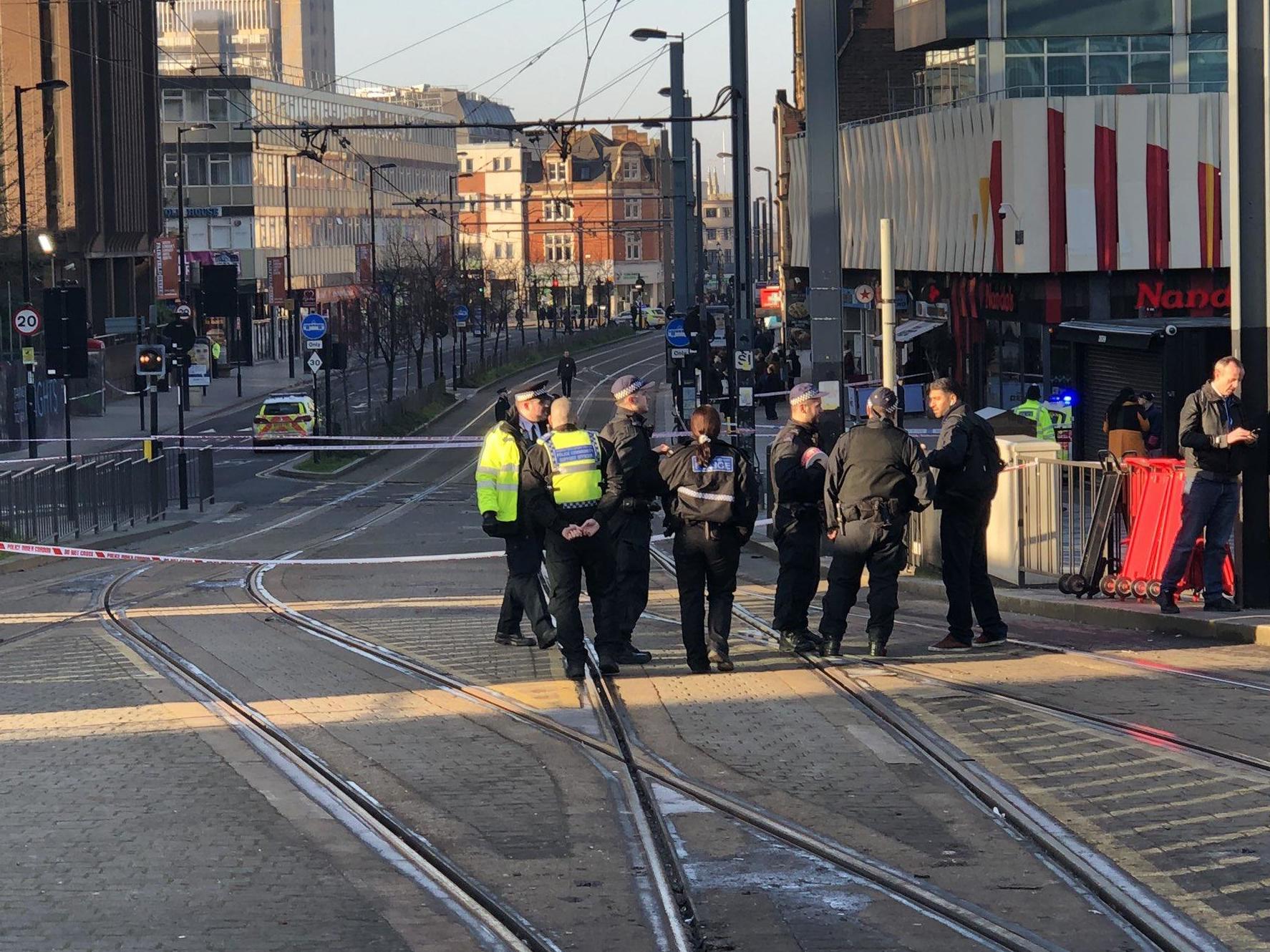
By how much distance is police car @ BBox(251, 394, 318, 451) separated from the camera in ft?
161

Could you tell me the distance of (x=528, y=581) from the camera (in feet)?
38.8

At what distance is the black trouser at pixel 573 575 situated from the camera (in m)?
10.7

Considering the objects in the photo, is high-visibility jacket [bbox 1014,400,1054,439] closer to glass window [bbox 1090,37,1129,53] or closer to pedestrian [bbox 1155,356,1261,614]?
pedestrian [bbox 1155,356,1261,614]

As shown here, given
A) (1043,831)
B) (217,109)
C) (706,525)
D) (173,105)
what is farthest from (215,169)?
(1043,831)

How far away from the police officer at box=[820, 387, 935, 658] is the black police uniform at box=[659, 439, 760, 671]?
0.57 m

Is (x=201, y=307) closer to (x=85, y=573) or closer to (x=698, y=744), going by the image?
(x=85, y=573)

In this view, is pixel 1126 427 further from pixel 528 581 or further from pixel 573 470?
pixel 573 470

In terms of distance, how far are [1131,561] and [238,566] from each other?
10.9m

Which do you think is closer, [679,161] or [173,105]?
[679,161]

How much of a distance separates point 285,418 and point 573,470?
131 feet

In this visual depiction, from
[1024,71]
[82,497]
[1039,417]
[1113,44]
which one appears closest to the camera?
[1039,417]

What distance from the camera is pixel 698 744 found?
8.94 metres

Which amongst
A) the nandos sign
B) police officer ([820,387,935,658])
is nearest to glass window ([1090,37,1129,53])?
the nandos sign

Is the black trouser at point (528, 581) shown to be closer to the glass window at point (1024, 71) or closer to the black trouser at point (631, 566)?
the black trouser at point (631, 566)
